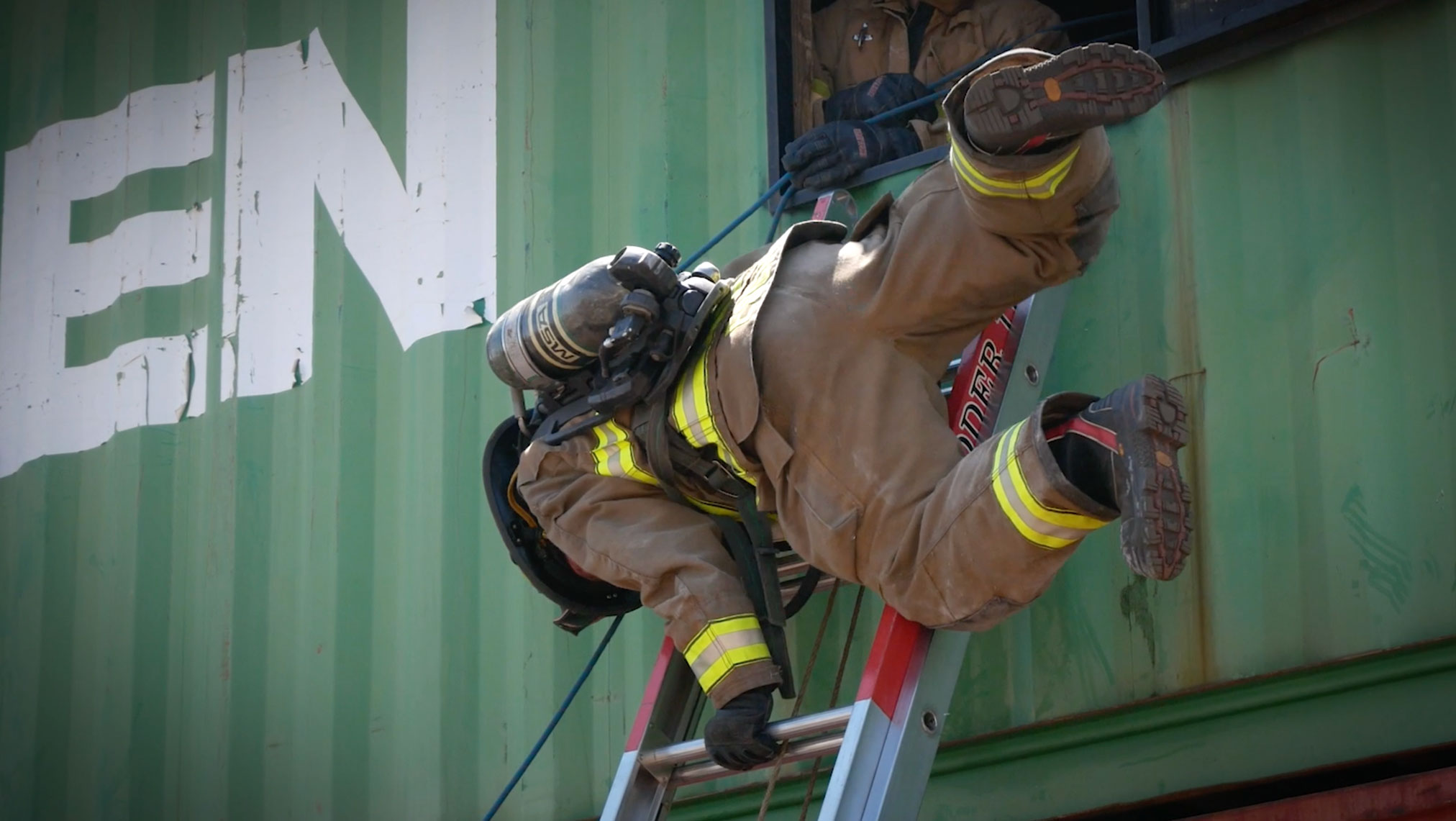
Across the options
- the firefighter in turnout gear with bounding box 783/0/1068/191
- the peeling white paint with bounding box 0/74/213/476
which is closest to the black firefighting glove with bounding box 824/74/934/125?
the firefighter in turnout gear with bounding box 783/0/1068/191

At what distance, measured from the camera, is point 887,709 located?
3.15 m

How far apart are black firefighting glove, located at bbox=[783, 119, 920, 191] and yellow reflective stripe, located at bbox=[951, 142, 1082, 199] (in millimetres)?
1441

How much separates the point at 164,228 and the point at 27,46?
1.38 metres

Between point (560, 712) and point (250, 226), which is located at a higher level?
point (250, 226)

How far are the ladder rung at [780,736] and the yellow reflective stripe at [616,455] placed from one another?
55 centimetres

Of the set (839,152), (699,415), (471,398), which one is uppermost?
(839,152)

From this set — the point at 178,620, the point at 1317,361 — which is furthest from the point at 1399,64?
the point at 178,620

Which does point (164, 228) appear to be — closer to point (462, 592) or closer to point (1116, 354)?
point (462, 592)

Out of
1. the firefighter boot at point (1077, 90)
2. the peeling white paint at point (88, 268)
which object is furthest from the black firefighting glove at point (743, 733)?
the peeling white paint at point (88, 268)

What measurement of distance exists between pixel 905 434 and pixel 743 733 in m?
0.66

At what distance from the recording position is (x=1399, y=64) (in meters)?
3.50

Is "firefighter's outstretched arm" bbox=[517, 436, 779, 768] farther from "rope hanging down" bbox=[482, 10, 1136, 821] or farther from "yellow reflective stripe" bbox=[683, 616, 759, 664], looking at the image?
"rope hanging down" bbox=[482, 10, 1136, 821]

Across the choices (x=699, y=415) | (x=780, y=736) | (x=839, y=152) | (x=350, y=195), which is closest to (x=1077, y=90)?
(x=699, y=415)

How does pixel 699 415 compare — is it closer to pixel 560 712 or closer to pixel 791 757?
pixel 791 757
